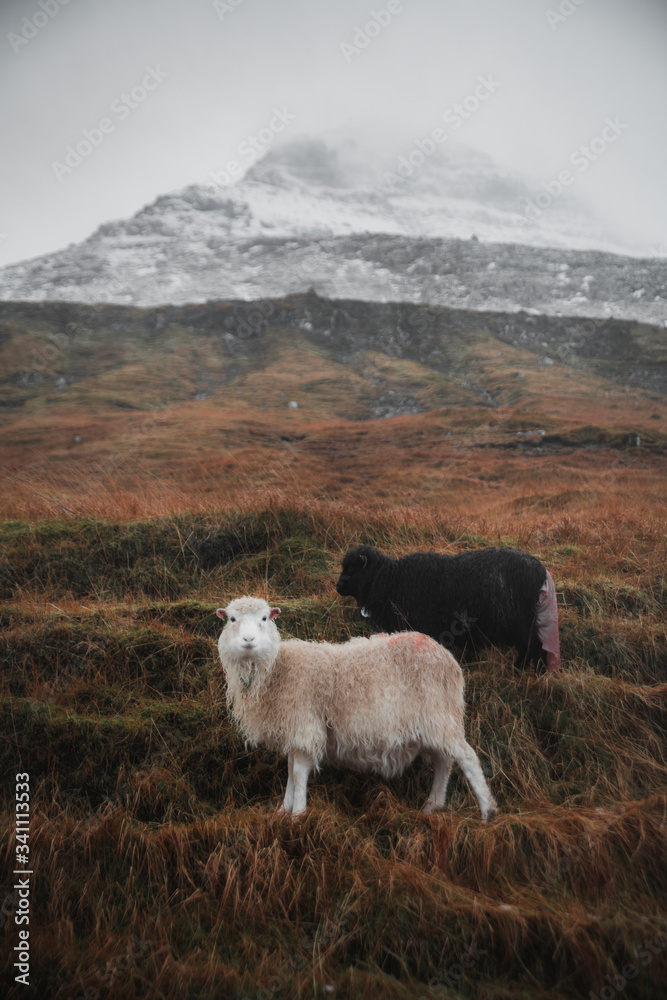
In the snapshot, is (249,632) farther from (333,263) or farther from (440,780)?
(333,263)

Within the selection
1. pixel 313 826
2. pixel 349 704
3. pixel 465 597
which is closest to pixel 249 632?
pixel 349 704

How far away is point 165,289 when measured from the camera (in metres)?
53.1

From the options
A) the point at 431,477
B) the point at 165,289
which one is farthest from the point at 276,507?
the point at 165,289

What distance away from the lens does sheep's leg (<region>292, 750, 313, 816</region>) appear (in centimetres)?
430

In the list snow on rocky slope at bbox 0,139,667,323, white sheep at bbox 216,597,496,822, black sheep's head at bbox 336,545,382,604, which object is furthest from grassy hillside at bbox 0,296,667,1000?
snow on rocky slope at bbox 0,139,667,323

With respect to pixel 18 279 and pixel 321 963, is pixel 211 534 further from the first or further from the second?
pixel 18 279

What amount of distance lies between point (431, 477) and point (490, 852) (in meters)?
12.5

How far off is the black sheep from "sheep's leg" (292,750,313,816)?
7.03 feet

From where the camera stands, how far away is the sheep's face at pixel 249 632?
4273mm

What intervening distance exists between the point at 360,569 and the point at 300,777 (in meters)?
2.69

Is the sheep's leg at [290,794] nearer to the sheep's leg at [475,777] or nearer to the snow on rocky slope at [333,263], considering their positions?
the sheep's leg at [475,777]

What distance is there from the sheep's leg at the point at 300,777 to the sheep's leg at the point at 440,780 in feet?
3.29

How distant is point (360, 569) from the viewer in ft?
21.7

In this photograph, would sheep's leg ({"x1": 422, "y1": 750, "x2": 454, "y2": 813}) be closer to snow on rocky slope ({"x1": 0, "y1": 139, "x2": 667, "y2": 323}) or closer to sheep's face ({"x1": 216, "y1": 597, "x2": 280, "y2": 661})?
sheep's face ({"x1": 216, "y1": 597, "x2": 280, "y2": 661})
